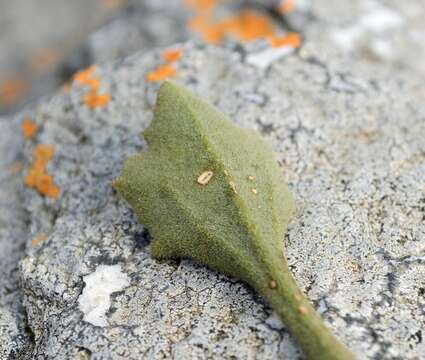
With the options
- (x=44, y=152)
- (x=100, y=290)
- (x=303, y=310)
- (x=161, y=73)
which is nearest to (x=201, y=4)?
(x=161, y=73)

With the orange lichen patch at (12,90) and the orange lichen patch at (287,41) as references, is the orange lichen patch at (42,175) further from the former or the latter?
the orange lichen patch at (12,90)

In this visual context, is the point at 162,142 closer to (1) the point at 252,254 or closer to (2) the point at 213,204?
(2) the point at 213,204

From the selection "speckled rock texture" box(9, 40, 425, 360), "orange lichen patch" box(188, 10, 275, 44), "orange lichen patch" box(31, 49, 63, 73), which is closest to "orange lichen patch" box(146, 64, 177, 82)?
"speckled rock texture" box(9, 40, 425, 360)

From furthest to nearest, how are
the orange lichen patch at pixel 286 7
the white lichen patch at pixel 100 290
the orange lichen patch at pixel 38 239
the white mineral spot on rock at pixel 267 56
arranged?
the orange lichen patch at pixel 286 7, the white mineral spot on rock at pixel 267 56, the orange lichen patch at pixel 38 239, the white lichen patch at pixel 100 290

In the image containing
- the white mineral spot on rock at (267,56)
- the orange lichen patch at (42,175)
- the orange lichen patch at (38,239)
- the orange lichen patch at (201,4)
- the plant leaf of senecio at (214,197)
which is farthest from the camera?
the orange lichen patch at (201,4)

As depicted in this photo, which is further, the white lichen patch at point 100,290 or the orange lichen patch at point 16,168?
the orange lichen patch at point 16,168

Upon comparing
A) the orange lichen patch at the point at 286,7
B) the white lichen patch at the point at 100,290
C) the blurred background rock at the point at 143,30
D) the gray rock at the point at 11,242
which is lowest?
the blurred background rock at the point at 143,30

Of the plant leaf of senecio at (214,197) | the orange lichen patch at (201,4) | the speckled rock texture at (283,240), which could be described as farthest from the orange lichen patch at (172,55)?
the orange lichen patch at (201,4)

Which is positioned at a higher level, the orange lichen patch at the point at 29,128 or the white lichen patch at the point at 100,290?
the orange lichen patch at the point at 29,128

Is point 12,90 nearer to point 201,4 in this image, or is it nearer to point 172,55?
point 201,4
